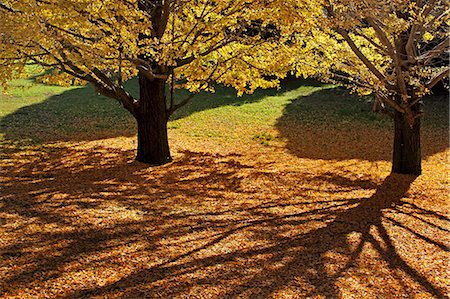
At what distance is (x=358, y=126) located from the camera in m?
13.6

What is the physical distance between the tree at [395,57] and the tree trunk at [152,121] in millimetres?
2771

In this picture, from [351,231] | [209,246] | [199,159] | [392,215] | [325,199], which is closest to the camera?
[209,246]

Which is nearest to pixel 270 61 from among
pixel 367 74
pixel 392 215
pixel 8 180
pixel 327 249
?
pixel 367 74

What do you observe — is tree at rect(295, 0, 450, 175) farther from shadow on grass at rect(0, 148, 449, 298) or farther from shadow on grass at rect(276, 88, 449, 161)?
shadow on grass at rect(276, 88, 449, 161)

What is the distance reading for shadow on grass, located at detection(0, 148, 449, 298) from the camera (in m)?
4.12

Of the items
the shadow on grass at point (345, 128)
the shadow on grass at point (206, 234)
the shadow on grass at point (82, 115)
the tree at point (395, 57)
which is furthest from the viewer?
the shadow on grass at point (82, 115)

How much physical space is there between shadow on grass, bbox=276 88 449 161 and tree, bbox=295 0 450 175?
185 centimetres

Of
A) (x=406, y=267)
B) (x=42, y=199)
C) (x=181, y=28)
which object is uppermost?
(x=181, y=28)

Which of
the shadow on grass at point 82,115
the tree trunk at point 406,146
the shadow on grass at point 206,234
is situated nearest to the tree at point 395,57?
the tree trunk at point 406,146

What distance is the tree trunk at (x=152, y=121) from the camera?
8703 millimetres

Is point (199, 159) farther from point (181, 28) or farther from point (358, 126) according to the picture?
point (358, 126)

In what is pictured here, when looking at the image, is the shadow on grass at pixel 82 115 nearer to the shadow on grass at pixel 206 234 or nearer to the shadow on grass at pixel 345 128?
the shadow on grass at pixel 345 128

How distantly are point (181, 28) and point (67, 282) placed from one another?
16.7 feet

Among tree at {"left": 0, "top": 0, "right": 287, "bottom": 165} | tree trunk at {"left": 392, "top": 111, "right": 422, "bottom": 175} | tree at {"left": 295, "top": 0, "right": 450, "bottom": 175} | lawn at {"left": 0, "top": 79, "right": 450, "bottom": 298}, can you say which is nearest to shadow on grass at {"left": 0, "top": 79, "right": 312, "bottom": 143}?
lawn at {"left": 0, "top": 79, "right": 450, "bottom": 298}
